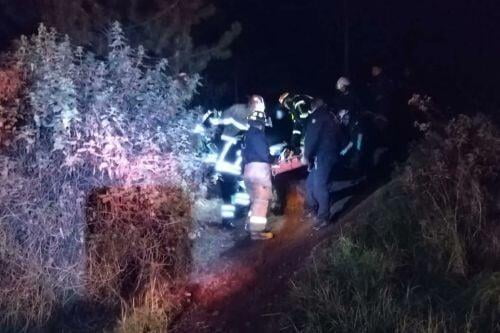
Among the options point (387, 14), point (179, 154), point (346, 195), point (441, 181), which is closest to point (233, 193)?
point (346, 195)

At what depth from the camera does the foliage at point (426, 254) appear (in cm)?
640

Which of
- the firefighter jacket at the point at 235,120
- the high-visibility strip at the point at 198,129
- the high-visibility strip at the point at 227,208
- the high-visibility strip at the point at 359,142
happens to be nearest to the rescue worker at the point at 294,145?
the high-visibility strip at the point at 227,208

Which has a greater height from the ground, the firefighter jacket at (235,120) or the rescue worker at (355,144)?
the firefighter jacket at (235,120)

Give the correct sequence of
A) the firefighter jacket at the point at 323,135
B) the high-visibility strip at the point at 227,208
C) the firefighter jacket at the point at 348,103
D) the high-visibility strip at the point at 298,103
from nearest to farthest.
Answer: the firefighter jacket at the point at 323,135 → the firefighter jacket at the point at 348,103 → the high-visibility strip at the point at 227,208 → the high-visibility strip at the point at 298,103

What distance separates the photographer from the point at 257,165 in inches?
364

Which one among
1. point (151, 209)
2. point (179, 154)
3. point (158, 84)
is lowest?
point (151, 209)

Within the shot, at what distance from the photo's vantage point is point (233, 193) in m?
10.8

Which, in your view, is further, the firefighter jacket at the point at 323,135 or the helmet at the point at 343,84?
the helmet at the point at 343,84

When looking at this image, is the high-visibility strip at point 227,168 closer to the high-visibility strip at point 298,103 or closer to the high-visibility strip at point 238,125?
the high-visibility strip at point 238,125

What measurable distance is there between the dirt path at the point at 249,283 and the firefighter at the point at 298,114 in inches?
54.3

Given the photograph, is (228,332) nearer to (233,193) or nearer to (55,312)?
(55,312)

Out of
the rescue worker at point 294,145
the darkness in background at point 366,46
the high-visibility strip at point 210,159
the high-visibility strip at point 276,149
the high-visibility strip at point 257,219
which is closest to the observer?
the high-visibility strip at point 257,219

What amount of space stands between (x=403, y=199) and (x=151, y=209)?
8.93 ft

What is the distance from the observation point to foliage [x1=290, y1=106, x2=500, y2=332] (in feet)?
21.0
